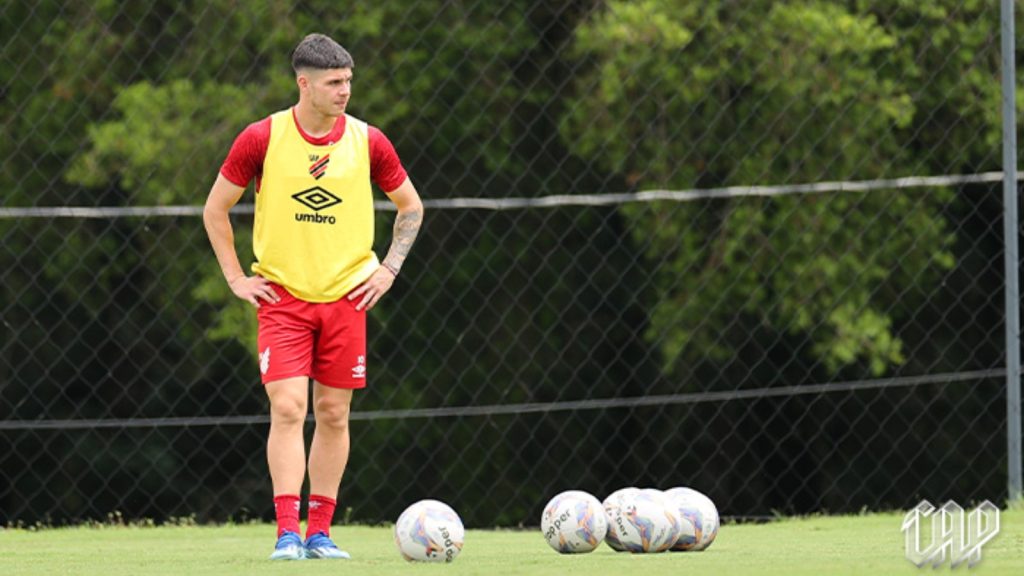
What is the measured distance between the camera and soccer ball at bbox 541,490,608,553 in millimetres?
4660

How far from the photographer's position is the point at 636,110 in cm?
1066

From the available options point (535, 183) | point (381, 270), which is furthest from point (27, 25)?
point (381, 270)

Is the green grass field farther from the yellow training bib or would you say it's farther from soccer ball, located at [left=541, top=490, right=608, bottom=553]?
the yellow training bib

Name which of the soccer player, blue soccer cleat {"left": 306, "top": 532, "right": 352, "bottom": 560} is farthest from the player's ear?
blue soccer cleat {"left": 306, "top": 532, "right": 352, "bottom": 560}

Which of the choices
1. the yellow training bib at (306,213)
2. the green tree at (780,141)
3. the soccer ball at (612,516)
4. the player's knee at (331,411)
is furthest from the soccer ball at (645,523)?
the green tree at (780,141)

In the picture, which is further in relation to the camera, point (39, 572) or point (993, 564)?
point (39, 572)

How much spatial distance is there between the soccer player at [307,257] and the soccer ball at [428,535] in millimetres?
369

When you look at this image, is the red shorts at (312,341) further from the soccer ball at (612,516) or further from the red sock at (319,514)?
the soccer ball at (612,516)

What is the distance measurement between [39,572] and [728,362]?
727cm

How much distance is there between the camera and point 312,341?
16.2 feet

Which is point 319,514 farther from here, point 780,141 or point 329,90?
point 780,141

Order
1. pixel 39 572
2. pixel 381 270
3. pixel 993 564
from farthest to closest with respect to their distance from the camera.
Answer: pixel 381 270 < pixel 39 572 < pixel 993 564

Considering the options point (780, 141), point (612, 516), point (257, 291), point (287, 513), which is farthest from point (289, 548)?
point (780, 141)

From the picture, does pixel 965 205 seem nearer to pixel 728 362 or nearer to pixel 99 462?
pixel 728 362
